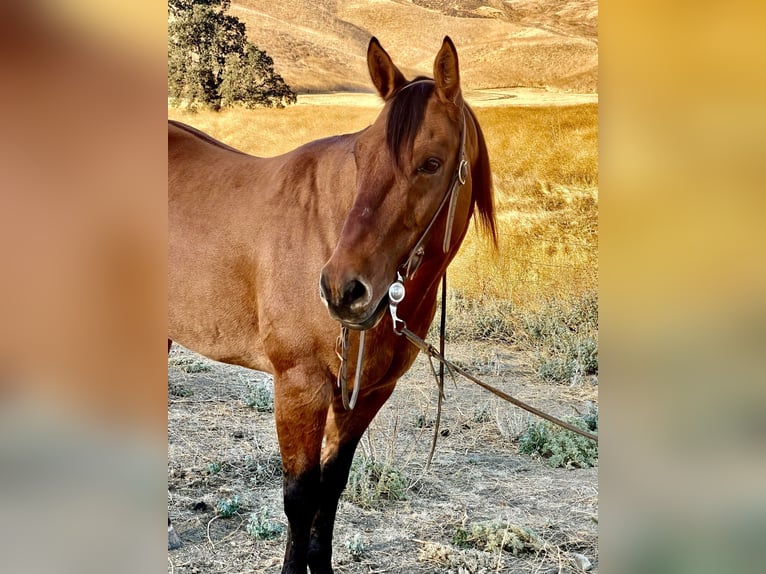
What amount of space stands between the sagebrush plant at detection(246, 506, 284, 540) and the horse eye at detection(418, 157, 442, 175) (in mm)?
1779

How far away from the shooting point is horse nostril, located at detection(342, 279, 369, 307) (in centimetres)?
178

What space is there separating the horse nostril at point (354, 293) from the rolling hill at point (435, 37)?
1985mm

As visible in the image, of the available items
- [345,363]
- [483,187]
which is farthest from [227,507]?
[483,187]

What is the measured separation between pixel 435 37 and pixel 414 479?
2.33 m

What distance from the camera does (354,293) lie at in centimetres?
179

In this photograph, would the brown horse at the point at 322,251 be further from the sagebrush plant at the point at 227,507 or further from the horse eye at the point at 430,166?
the sagebrush plant at the point at 227,507

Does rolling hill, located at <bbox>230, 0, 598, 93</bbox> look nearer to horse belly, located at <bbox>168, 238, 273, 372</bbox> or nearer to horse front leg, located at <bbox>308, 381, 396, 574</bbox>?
horse belly, located at <bbox>168, 238, 273, 372</bbox>

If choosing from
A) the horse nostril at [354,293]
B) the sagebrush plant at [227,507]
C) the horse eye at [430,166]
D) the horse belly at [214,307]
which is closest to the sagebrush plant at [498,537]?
the sagebrush plant at [227,507]

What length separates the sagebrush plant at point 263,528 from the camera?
2775mm

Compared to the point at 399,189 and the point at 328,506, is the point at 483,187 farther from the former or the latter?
the point at 328,506
